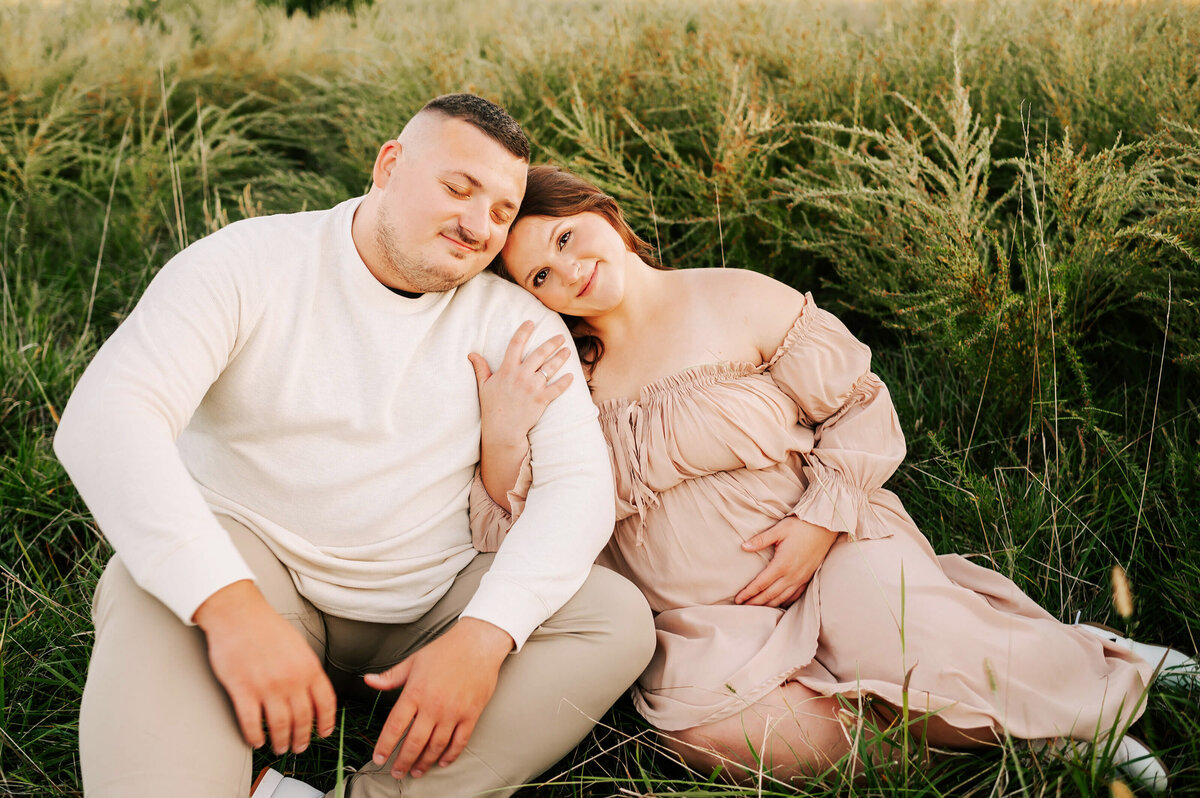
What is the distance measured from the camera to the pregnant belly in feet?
6.57

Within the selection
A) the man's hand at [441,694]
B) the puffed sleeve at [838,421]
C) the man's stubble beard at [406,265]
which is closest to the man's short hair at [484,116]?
the man's stubble beard at [406,265]

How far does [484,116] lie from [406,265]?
1.23 ft

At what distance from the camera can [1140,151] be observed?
2.99 metres

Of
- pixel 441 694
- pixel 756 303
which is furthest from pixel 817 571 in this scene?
pixel 441 694

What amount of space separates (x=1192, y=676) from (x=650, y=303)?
144cm

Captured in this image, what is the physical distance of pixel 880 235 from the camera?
2.85m

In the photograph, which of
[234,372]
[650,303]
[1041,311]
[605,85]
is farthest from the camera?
[605,85]

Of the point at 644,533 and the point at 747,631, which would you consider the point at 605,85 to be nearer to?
the point at 644,533

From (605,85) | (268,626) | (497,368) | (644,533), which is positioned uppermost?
(605,85)

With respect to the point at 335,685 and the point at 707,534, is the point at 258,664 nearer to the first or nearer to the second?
the point at 335,685

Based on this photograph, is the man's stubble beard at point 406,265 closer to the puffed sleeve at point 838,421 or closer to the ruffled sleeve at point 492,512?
the ruffled sleeve at point 492,512

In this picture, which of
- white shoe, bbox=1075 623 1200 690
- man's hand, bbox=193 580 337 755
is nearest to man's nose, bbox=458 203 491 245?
man's hand, bbox=193 580 337 755

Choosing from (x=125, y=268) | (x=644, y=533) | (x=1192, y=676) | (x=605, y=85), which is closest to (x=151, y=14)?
(x=125, y=268)

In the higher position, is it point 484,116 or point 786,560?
point 484,116
